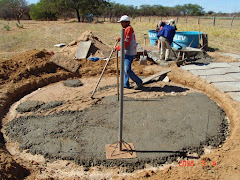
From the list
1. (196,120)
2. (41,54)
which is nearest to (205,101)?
(196,120)

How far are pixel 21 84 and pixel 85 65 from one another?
7.47 feet

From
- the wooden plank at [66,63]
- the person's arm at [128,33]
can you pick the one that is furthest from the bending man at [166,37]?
the wooden plank at [66,63]

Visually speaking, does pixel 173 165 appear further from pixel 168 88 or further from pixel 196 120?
pixel 168 88

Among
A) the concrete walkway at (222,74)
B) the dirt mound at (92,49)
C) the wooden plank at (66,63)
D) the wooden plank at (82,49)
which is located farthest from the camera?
the dirt mound at (92,49)

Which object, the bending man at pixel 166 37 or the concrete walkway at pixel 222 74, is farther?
the bending man at pixel 166 37

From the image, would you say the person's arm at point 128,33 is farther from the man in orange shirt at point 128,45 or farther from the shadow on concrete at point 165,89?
the shadow on concrete at point 165,89

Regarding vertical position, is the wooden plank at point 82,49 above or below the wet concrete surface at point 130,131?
above

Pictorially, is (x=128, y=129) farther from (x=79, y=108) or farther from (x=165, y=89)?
(x=165, y=89)

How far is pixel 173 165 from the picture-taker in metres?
3.03

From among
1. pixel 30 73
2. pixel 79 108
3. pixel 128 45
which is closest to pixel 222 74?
pixel 128 45

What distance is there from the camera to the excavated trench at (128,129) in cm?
319

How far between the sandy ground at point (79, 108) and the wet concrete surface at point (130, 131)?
6.3 inches

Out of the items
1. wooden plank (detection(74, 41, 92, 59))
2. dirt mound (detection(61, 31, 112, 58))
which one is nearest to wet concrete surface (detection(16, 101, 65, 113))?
wooden plank (detection(74, 41, 92, 59))

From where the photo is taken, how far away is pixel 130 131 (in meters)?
3.73
